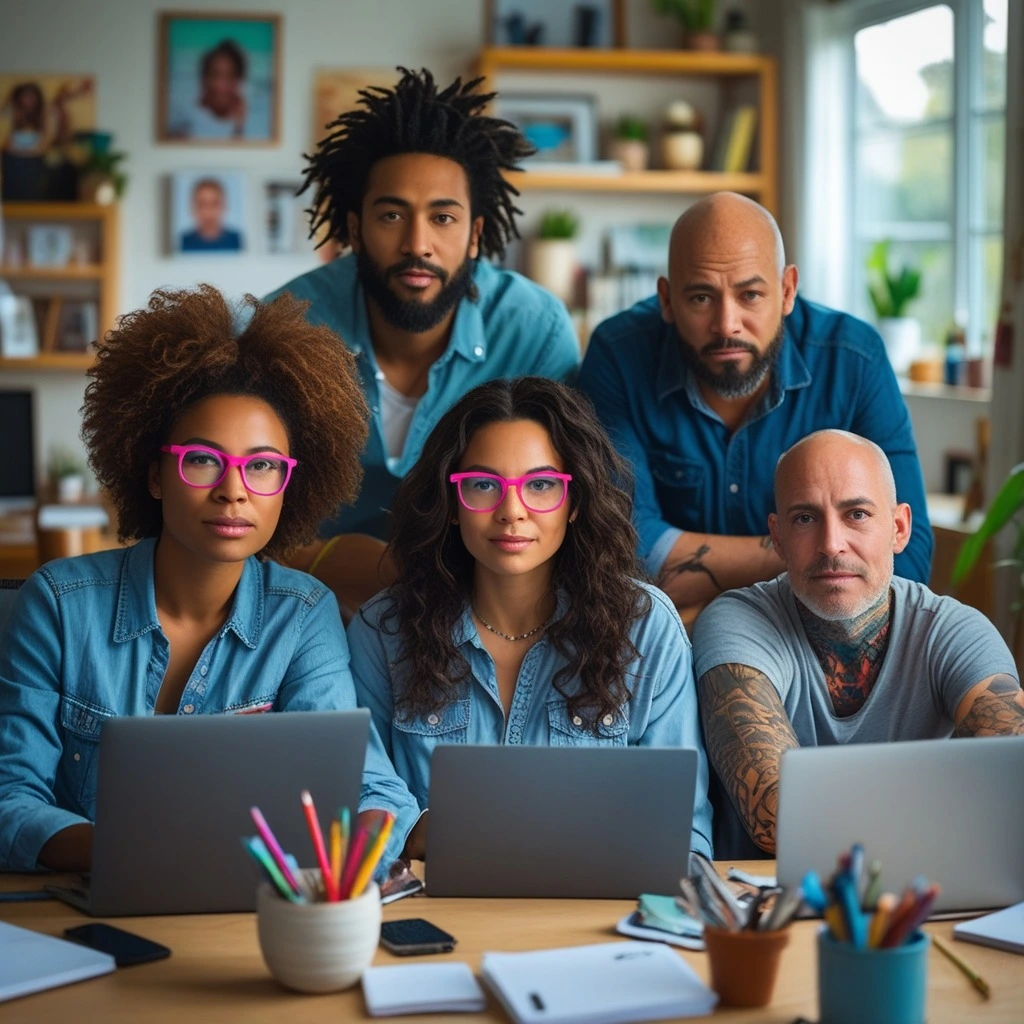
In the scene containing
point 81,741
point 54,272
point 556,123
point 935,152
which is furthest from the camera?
point 556,123

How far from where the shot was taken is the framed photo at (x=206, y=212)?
18.8 ft

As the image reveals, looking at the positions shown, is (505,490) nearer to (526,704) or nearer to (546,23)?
(526,704)

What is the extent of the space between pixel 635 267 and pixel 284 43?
167cm

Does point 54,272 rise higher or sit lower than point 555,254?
lower

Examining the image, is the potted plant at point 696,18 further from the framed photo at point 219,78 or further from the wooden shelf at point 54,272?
the wooden shelf at point 54,272

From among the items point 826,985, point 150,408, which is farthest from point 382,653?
point 826,985

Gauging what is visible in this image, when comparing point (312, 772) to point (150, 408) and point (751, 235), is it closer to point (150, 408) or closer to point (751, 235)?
point (150, 408)

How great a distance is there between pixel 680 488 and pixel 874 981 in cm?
166

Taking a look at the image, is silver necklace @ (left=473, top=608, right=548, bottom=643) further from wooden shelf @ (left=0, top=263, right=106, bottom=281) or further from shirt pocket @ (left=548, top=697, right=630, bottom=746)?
wooden shelf @ (left=0, top=263, right=106, bottom=281)

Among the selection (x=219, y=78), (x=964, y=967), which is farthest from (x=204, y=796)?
(x=219, y=78)

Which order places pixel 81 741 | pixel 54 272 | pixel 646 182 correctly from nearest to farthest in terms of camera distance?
pixel 81 741, pixel 54 272, pixel 646 182

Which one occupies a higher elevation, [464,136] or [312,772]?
[464,136]

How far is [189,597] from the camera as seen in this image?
2.06 metres

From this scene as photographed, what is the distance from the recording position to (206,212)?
5.76 metres
